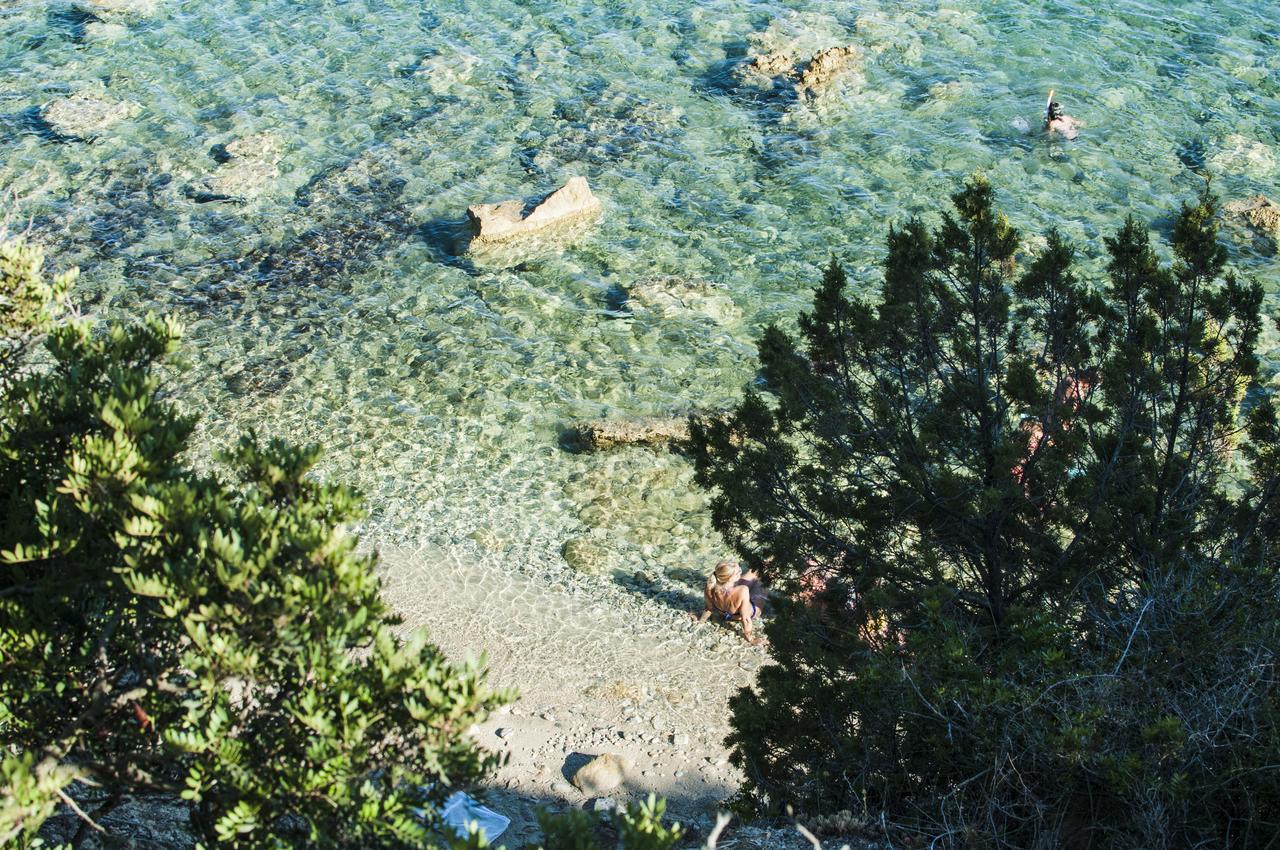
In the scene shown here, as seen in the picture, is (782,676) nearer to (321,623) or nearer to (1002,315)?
(1002,315)

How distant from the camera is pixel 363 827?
4.85 meters

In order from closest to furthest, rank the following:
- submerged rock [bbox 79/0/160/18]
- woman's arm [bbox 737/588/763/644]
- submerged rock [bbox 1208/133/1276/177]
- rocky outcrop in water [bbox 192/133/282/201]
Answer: woman's arm [bbox 737/588/763/644] < submerged rock [bbox 1208/133/1276/177] < rocky outcrop in water [bbox 192/133/282/201] < submerged rock [bbox 79/0/160/18]

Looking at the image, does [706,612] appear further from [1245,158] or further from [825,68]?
Result: [825,68]

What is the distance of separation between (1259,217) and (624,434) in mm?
10991

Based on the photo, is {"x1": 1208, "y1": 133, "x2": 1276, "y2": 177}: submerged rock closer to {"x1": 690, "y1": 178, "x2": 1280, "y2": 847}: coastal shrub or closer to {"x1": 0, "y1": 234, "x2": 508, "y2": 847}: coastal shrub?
{"x1": 690, "y1": 178, "x2": 1280, "y2": 847}: coastal shrub

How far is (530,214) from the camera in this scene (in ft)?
59.8

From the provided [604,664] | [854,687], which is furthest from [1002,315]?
[604,664]

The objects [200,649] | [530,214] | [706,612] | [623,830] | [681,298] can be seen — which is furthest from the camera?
[530,214]

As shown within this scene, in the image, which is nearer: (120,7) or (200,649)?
(200,649)

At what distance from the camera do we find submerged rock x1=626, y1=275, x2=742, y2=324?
54.3 feet

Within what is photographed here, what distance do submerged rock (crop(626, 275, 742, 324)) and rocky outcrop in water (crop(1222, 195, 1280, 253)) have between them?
26.9 feet

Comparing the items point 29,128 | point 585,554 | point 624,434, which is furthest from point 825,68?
point 29,128

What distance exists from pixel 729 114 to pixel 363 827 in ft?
61.1

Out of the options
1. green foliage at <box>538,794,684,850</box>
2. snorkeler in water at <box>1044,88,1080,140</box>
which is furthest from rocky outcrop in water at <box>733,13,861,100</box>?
green foliage at <box>538,794,684,850</box>
